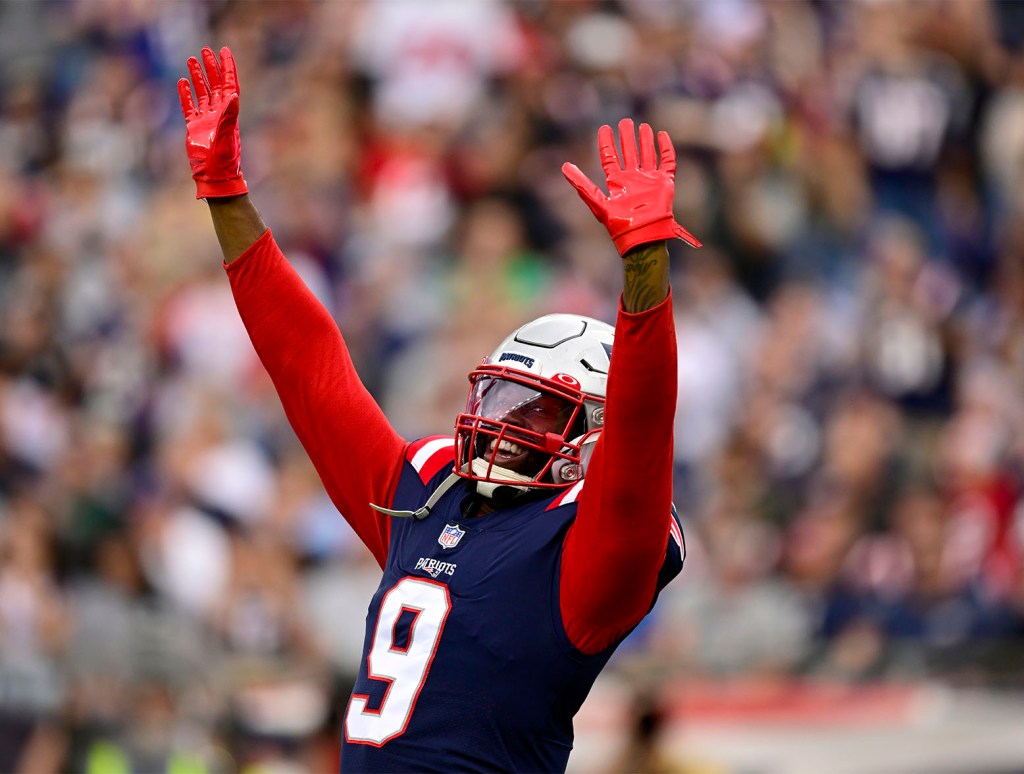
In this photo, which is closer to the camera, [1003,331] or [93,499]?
[93,499]

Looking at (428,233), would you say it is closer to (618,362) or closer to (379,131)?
(379,131)

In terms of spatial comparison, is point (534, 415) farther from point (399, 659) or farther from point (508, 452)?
point (399, 659)

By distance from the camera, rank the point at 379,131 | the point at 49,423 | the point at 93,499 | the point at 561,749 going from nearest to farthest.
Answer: the point at 561,749, the point at 93,499, the point at 49,423, the point at 379,131

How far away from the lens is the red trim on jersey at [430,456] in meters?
3.71

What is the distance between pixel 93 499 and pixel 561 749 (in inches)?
204

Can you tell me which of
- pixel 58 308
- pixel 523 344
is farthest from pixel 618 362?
pixel 58 308

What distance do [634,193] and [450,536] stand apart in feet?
2.61

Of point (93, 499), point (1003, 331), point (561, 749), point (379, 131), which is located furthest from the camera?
point (379, 131)

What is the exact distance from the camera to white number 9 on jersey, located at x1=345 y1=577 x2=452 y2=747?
10.9 ft

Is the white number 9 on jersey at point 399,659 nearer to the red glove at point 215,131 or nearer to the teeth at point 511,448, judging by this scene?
the teeth at point 511,448

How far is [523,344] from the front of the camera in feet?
11.8

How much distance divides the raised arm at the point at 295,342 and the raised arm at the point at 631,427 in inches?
25.6

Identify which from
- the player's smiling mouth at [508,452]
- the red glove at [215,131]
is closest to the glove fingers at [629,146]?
the player's smiling mouth at [508,452]

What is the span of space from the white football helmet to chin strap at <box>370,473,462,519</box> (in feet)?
0.24
